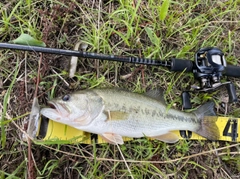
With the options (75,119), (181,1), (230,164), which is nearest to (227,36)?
(181,1)

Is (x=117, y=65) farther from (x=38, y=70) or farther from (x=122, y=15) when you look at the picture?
(x=38, y=70)

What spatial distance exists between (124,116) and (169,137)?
2.08 feet

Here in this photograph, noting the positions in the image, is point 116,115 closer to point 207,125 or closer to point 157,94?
point 157,94

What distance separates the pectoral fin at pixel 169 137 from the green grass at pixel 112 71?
4.4 inches

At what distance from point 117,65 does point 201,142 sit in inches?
53.8

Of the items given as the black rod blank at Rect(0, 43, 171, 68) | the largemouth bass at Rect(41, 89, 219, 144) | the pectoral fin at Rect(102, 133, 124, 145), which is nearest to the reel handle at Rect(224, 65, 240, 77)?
the largemouth bass at Rect(41, 89, 219, 144)

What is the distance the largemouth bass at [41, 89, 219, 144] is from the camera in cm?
303

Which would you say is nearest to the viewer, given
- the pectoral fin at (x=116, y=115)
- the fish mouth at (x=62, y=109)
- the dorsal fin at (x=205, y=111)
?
the fish mouth at (x=62, y=109)

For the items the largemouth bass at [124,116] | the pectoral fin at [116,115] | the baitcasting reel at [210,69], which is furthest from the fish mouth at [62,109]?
the baitcasting reel at [210,69]

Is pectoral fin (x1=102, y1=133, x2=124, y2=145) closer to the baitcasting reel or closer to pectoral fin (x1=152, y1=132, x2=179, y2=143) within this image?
pectoral fin (x1=152, y1=132, x2=179, y2=143)

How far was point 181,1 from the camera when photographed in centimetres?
393

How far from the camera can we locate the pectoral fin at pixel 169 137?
3.41 meters

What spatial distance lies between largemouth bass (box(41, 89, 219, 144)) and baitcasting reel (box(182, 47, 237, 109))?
0.30m

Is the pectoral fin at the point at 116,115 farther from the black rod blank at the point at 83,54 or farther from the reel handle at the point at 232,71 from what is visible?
the reel handle at the point at 232,71
